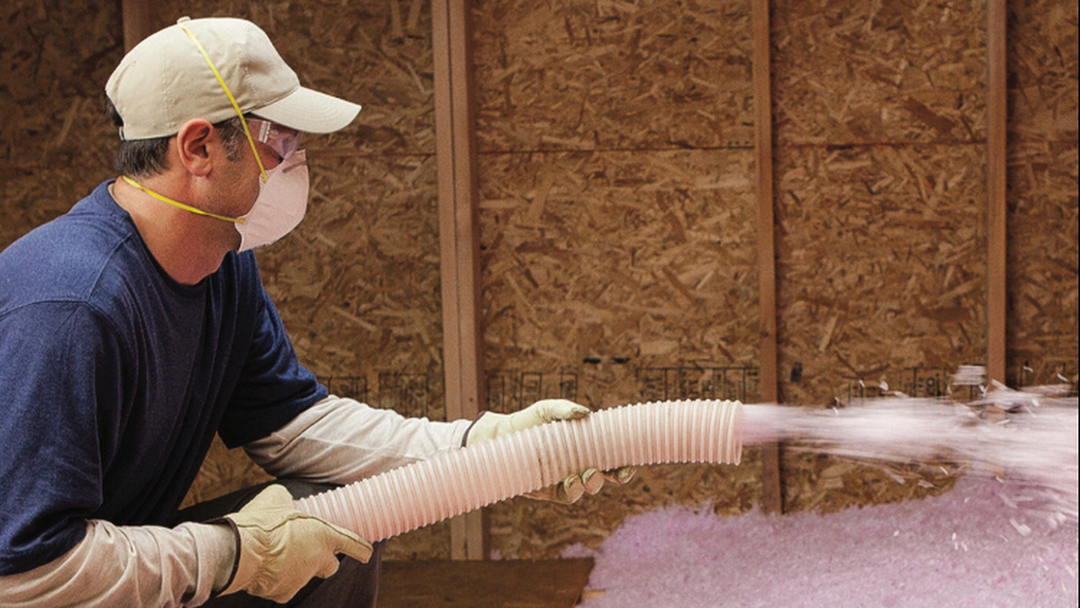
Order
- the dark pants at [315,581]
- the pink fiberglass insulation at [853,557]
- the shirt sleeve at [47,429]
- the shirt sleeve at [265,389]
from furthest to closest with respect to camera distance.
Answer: the pink fiberglass insulation at [853,557], the shirt sleeve at [265,389], the dark pants at [315,581], the shirt sleeve at [47,429]

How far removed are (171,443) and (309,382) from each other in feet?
1.32

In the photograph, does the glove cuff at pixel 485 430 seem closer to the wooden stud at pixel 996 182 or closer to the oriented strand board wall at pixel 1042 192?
the wooden stud at pixel 996 182

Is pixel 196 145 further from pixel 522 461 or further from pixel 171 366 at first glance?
pixel 522 461

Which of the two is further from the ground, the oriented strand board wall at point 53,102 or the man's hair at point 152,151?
the oriented strand board wall at point 53,102

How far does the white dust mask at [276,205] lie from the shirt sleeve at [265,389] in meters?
0.25

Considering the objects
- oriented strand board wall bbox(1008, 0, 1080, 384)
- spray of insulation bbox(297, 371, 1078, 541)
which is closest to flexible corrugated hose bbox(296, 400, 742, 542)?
spray of insulation bbox(297, 371, 1078, 541)

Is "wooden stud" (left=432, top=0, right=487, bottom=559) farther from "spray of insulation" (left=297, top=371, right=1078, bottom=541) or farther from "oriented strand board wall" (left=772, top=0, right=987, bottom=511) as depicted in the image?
"spray of insulation" (left=297, top=371, right=1078, bottom=541)

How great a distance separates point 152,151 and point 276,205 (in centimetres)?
23

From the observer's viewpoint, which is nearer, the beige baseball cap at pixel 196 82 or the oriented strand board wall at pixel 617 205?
the beige baseball cap at pixel 196 82

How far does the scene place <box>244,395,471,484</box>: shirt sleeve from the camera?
2102mm

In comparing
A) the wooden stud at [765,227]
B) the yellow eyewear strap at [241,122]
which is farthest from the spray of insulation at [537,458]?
the wooden stud at [765,227]

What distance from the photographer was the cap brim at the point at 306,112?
5.62 feet

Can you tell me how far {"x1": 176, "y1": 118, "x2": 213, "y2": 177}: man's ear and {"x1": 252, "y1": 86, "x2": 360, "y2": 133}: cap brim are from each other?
3.5 inches

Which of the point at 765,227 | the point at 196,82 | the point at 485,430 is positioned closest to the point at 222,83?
the point at 196,82
